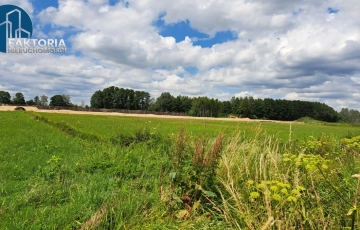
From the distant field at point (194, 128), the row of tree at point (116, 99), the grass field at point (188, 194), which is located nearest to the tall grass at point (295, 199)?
the grass field at point (188, 194)

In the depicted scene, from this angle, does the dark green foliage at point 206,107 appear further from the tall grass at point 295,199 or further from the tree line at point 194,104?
the tall grass at point 295,199

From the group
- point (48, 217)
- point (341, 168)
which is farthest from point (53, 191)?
point (341, 168)

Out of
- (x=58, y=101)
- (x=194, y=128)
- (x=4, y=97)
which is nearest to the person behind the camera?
(x=194, y=128)

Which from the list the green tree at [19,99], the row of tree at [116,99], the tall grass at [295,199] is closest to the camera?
the tall grass at [295,199]

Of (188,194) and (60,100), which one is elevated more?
(60,100)

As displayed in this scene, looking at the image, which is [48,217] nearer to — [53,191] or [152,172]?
[53,191]

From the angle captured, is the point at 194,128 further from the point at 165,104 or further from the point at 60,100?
the point at 60,100

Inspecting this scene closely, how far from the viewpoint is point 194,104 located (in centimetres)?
9688

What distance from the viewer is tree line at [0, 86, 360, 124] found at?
331ft

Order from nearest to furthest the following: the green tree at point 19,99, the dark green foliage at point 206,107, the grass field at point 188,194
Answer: the grass field at point 188,194 < the dark green foliage at point 206,107 < the green tree at point 19,99

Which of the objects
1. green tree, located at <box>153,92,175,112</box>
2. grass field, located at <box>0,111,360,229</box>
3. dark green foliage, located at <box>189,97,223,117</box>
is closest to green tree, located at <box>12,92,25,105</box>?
green tree, located at <box>153,92,175,112</box>

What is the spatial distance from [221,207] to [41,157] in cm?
568

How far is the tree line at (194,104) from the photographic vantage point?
100875 millimetres

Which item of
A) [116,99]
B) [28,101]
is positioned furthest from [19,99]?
[116,99]
